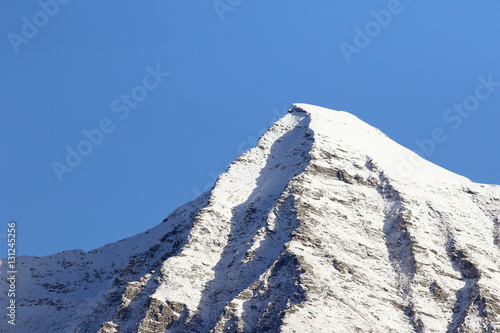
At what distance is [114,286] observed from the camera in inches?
7215

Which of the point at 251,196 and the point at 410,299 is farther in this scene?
the point at 251,196

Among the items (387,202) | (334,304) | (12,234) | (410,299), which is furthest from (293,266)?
(12,234)

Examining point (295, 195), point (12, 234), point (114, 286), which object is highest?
point (295, 195)

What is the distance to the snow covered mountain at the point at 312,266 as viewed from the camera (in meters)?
156

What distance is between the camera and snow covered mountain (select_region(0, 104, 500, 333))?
511 ft

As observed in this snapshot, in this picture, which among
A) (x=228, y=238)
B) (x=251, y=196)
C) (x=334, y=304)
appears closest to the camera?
(x=334, y=304)

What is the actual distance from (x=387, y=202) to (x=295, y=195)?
18916 mm

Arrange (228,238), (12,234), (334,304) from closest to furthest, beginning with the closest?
(12,234) → (334,304) → (228,238)

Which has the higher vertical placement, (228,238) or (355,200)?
(355,200)

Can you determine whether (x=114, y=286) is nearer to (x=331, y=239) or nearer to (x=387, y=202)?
(x=331, y=239)

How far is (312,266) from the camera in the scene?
16288 cm

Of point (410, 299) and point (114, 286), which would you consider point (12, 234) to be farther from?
point (410, 299)

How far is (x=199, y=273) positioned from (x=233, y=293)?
10488mm

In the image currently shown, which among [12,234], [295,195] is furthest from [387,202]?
[12,234]
